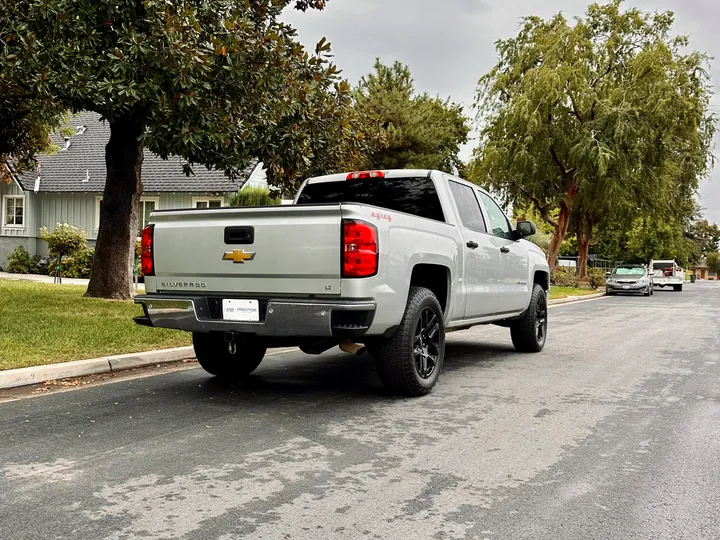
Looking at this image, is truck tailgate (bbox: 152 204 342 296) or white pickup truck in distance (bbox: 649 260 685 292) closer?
truck tailgate (bbox: 152 204 342 296)

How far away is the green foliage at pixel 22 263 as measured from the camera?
26812mm

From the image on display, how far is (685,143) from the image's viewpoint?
32719 millimetres

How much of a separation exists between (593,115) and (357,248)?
2848 centimetres

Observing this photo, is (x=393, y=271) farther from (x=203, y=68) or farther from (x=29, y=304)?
(x=29, y=304)

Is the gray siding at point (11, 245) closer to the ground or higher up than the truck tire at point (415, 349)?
higher up

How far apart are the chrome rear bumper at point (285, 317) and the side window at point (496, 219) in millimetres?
3341

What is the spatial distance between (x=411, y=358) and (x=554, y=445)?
61.7 inches

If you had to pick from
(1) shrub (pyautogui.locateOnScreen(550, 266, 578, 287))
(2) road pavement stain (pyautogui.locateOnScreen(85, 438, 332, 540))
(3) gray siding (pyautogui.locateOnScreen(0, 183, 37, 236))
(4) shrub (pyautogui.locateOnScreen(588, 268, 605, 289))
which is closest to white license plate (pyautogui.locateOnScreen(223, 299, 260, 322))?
(2) road pavement stain (pyautogui.locateOnScreen(85, 438, 332, 540))

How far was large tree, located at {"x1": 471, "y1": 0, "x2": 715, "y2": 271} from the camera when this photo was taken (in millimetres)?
30203

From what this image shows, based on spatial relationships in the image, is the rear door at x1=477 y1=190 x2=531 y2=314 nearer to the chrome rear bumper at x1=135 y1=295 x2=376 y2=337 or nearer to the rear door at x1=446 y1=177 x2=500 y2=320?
the rear door at x1=446 y1=177 x2=500 y2=320

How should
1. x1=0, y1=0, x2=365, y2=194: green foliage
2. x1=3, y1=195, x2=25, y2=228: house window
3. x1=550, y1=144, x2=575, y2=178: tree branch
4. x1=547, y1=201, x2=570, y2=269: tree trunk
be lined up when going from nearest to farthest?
x1=0, y1=0, x2=365, y2=194: green foliage, x1=3, y1=195, x2=25, y2=228: house window, x1=550, y1=144, x2=575, y2=178: tree branch, x1=547, y1=201, x2=570, y2=269: tree trunk

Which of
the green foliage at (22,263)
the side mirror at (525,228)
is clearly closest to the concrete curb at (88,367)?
the side mirror at (525,228)

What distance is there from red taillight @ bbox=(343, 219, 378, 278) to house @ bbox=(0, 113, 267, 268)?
70.7 ft

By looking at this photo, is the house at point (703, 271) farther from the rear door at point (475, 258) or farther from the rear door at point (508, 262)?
the rear door at point (475, 258)
